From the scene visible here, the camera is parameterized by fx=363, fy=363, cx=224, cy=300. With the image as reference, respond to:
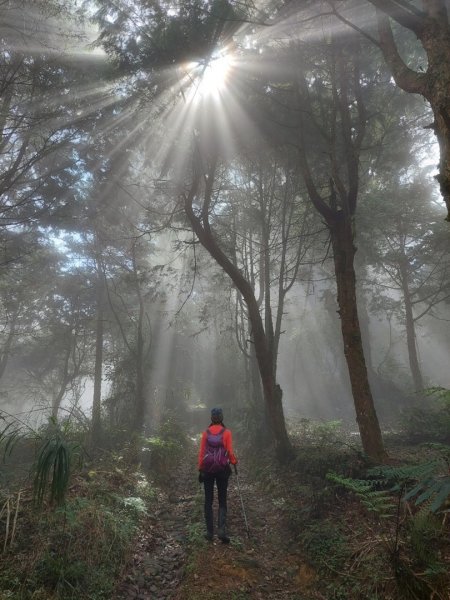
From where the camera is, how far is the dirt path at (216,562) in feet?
14.9

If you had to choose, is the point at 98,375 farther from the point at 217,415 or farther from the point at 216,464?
the point at 216,464

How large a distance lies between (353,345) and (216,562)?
4530mm

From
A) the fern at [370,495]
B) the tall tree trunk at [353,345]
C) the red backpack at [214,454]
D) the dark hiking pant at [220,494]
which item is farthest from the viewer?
the tall tree trunk at [353,345]

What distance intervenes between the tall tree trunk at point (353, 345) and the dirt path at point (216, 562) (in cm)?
229

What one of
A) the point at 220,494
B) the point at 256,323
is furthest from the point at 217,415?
the point at 256,323

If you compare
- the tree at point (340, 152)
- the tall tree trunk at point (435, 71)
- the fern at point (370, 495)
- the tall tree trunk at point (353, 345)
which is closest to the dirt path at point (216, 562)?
the fern at point (370, 495)

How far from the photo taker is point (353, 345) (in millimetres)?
7410

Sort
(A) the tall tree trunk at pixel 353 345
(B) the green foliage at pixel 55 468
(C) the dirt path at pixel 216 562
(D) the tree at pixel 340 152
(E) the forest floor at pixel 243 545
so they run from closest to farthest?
(E) the forest floor at pixel 243 545 → (C) the dirt path at pixel 216 562 → (B) the green foliage at pixel 55 468 → (A) the tall tree trunk at pixel 353 345 → (D) the tree at pixel 340 152

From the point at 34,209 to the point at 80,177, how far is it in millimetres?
1899

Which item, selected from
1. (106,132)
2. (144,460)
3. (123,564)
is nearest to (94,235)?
(106,132)

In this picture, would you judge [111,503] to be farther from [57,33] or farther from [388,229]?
[388,229]

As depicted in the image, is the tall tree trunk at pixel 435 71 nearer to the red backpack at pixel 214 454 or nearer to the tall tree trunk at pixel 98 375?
the red backpack at pixel 214 454

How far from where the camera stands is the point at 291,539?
583 cm

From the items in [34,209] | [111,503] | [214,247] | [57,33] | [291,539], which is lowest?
[291,539]
